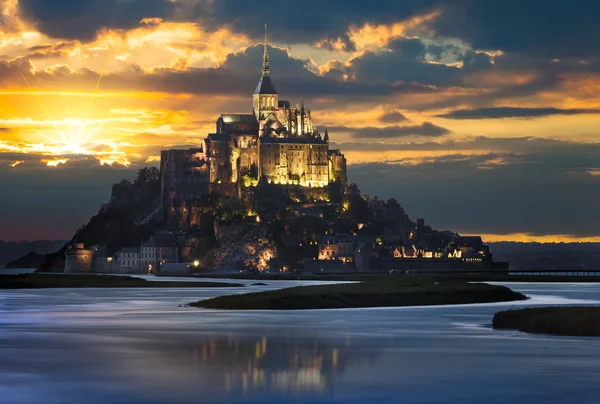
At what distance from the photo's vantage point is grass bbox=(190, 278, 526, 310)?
6806 centimetres

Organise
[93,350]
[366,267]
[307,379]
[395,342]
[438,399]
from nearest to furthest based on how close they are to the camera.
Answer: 1. [438,399]
2. [307,379]
3. [93,350]
4. [395,342]
5. [366,267]

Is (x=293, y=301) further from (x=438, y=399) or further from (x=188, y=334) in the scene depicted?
(x=438, y=399)

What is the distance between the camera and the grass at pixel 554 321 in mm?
45281

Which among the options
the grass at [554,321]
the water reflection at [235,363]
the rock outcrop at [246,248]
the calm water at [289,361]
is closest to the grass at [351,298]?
the calm water at [289,361]

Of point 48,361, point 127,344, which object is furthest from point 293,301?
point 48,361

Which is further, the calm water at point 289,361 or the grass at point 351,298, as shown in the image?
the grass at point 351,298

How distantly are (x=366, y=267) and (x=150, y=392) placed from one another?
551 ft

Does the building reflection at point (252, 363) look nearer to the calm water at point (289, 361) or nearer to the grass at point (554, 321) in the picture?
the calm water at point (289, 361)

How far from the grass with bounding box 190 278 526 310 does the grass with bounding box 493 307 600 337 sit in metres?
19.4

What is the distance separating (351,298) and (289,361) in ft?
119

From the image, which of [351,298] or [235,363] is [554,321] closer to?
[235,363]

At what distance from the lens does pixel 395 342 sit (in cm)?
4284

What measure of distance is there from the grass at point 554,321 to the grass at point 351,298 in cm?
1942

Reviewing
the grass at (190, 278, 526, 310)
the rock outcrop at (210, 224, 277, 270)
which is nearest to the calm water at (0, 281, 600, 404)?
the grass at (190, 278, 526, 310)
